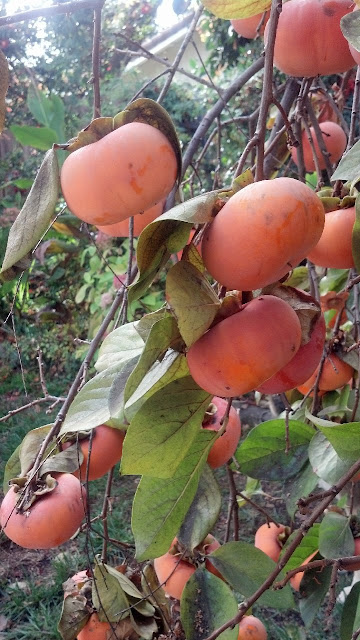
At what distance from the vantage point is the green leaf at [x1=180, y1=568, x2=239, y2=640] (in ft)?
2.17

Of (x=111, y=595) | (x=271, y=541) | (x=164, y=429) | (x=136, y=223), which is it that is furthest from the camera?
(x=271, y=541)

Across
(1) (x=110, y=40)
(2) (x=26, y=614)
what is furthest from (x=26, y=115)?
(2) (x=26, y=614)

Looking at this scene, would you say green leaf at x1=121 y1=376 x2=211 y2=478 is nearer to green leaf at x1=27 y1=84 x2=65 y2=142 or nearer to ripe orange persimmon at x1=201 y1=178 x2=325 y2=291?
ripe orange persimmon at x1=201 y1=178 x2=325 y2=291

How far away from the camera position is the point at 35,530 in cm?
64

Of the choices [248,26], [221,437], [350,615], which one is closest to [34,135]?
[248,26]

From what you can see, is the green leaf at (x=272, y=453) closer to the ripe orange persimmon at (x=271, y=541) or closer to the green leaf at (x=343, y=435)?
the green leaf at (x=343, y=435)

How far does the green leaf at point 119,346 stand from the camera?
55 centimetres

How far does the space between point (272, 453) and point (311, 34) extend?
0.49 metres

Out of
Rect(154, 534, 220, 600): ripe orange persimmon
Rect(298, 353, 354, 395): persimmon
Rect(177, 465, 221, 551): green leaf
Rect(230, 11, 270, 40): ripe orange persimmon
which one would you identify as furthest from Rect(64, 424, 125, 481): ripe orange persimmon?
Rect(230, 11, 270, 40): ripe orange persimmon

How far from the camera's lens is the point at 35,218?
1.31ft

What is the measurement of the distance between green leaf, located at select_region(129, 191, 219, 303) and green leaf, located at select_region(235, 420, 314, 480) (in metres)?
0.46

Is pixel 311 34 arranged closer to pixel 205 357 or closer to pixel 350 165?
pixel 350 165

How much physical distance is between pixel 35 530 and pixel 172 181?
42 cm

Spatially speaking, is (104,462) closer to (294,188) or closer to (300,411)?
(300,411)
